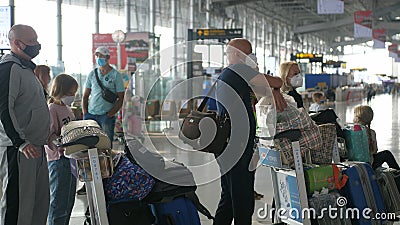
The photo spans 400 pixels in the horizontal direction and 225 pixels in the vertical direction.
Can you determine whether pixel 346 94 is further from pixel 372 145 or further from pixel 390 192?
pixel 390 192

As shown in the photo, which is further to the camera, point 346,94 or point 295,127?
point 346,94

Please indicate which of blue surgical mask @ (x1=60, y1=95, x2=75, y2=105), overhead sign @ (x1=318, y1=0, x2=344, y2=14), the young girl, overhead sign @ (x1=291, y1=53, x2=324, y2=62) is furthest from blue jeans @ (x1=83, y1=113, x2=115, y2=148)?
overhead sign @ (x1=291, y1=53, x2=324, y2=62)

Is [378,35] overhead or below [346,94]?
Result: overhead

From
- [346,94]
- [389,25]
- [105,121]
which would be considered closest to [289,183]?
[105,121]

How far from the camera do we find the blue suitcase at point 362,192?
394 centimetres

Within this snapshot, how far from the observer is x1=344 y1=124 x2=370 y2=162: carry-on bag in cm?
424

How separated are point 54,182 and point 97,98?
1.99 metres

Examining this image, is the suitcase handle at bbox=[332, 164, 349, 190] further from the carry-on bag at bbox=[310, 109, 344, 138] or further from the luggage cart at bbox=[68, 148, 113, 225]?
the luggage cart at bbox=[68, 148, 113, 225]

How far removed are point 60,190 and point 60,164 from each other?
0.66 feet

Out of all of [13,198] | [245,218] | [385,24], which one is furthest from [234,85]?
[385,24]

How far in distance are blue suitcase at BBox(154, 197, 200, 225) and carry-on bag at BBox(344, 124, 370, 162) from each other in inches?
62.8

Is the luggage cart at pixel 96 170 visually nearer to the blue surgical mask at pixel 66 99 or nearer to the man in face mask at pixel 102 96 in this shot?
the blue surgical mask at pixel 66 99

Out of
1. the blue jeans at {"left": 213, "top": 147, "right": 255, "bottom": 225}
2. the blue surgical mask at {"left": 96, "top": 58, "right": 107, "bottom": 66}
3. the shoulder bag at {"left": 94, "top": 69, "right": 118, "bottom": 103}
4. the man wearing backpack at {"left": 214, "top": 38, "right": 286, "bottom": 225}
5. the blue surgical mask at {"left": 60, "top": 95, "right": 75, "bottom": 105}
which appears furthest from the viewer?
the blue surgical mask at {"left": 96, "top": 58, "right": 107, "bottom": 66}

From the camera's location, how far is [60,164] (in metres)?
4.02
